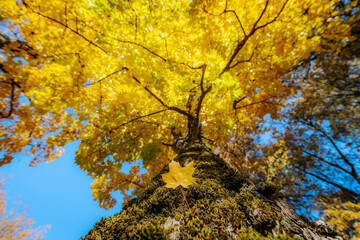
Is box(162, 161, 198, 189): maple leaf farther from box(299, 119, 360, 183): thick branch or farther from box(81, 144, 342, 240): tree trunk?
box(299, 119, 360, 183): thick branch

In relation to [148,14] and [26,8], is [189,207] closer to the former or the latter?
[148,14]

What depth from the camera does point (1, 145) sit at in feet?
20.7

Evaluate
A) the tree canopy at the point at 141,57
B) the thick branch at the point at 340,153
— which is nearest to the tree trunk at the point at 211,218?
the tree canopy at the point at 141,57

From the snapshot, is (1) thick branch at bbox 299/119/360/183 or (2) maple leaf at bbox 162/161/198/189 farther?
(1) thick branch at bbox 299/119/360/183

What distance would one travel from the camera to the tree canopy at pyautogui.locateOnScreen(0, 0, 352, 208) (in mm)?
3245

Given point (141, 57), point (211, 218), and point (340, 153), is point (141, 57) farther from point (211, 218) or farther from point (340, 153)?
point (340, 153)

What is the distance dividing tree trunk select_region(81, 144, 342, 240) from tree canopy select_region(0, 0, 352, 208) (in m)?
2.55

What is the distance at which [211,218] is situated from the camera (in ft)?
3.47

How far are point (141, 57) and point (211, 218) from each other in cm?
367

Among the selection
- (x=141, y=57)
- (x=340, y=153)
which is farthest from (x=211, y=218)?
(x=340, y=153)

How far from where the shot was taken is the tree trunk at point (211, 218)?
95 centimetres

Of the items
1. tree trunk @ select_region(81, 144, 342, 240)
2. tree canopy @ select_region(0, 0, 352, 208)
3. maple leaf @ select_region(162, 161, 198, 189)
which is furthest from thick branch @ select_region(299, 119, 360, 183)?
A: maple leaf @ select_region(162, 161, 198, 189)

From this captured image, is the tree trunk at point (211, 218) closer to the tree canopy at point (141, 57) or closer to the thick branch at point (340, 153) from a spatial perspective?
the tree canopy at point (141, 57)

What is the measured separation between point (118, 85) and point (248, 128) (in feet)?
23.4
